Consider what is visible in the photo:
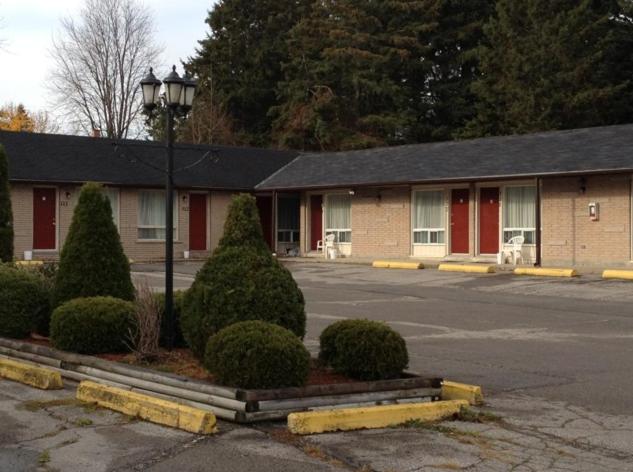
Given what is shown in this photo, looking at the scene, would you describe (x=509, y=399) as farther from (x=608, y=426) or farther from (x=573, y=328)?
(x=573, y=328)

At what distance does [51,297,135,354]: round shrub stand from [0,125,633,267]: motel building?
14239mm

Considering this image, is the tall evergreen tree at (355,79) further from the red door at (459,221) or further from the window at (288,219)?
the red door at (459,221)

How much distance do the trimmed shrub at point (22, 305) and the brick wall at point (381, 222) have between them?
20.2m

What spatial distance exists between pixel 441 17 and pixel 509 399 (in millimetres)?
46850

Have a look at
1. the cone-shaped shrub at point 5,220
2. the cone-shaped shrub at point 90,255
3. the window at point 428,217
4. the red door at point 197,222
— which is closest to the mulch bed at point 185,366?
the cone-shaped shrub at point 90,255

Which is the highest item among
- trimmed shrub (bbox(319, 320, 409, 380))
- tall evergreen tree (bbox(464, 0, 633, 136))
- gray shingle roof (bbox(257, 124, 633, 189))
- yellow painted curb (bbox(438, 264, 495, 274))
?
→ tall evergreen tree (bbox(464, 0, 633, 136))

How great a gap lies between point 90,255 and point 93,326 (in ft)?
4.71

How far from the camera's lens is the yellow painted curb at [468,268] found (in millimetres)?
25250

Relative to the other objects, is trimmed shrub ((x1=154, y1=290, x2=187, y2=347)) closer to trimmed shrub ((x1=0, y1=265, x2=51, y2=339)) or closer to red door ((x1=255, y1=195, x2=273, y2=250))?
trimmed shrub ((x1=0, y1=265, x2=51, y2=339))

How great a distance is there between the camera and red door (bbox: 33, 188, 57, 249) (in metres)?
30.4

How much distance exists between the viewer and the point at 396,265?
91.9 feet

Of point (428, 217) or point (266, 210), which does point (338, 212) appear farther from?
point (266, 210)

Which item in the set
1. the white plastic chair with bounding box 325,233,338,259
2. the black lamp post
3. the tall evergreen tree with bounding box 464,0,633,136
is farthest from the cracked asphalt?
the tall evergreen tree with bounding box 464,0,633,136

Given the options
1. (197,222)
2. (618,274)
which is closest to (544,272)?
(618,274)
